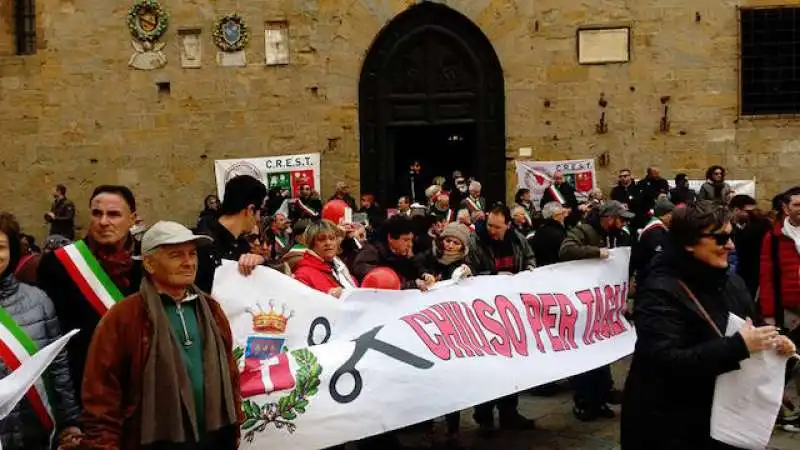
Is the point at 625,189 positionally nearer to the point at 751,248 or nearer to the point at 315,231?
the point at 751,248

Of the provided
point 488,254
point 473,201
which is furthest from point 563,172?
point 488,254

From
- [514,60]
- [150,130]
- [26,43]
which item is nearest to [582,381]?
[514,60]

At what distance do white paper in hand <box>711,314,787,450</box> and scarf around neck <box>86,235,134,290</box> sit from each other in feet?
9.16

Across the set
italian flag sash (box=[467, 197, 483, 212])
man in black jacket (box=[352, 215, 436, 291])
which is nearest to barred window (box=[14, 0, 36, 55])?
italian flag sash (box=[467, 197, 483, 212])

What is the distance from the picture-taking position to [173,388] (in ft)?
12.2

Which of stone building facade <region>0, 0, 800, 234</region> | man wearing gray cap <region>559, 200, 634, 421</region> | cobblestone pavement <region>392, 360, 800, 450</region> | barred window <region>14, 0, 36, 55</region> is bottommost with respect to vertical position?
cobblestone pavement <region>392, 360, 800, 450</region>

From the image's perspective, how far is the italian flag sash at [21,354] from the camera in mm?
4047

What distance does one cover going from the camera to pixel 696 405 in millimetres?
3869

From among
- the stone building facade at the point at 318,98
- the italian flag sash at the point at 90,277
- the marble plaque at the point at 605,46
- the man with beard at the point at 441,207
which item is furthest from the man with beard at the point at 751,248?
the marble plaque at the point at 605,46

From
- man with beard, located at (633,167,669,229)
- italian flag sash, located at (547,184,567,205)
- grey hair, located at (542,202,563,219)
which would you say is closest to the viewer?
grey hair, located at (542,202,563,219)

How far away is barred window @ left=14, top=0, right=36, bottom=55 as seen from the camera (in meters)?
18.8

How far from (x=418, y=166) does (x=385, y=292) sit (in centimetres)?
1260

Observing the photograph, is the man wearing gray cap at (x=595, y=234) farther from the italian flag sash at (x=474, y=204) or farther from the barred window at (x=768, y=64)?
the barred window at (x=768, y=64)

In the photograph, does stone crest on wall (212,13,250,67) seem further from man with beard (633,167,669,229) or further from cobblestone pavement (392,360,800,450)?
cobblestone pavement (392,360,800,450)
